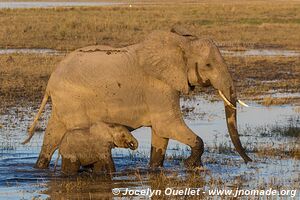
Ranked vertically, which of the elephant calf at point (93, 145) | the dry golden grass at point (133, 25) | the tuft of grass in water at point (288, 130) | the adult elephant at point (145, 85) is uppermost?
the adult elephant at point (145, 85)

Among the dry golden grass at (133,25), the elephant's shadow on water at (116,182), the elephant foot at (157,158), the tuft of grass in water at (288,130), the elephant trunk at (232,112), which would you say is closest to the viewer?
the elephant's shadow on water at (116,182)

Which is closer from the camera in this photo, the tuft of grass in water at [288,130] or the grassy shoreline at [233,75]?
the tuft of grass in water at [288,130]

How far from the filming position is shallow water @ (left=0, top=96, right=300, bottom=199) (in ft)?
32.5

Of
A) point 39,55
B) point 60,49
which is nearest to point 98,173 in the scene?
point 39,55

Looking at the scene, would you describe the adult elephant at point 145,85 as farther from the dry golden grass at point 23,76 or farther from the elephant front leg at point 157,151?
the dry golden grass at point 23,76

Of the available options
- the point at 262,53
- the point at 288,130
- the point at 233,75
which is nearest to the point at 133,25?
the point at 262,53

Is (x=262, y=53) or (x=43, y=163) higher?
(x=43, y=163)

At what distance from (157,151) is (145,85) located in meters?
0.82

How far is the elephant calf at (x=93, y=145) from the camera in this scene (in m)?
10.4

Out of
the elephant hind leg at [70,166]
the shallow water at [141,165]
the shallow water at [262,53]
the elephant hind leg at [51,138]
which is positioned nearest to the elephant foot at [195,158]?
the shallow water at [141,165]

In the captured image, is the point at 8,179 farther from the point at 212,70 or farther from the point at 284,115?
the point at 284,115

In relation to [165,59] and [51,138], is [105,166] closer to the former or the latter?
[51,138]

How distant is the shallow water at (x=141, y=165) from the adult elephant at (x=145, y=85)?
417 millimetres

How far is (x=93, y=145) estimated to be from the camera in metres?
10.4
